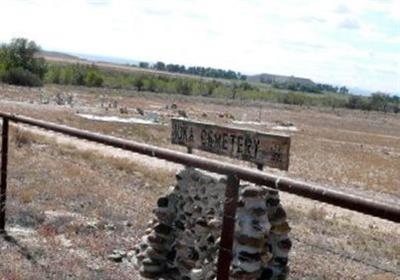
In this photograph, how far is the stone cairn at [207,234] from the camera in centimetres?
666

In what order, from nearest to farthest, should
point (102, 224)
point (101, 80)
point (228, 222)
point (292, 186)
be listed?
point (292, 186)
point (228, 222)
point (102, 224)
point (101, 80)

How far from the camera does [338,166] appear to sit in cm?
3656

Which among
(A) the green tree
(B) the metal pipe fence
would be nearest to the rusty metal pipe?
(B) the metal pipe fence

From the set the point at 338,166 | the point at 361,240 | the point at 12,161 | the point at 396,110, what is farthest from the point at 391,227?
the point at 396,110

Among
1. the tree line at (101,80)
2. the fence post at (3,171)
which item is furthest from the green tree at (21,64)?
the fence post at (3,171)

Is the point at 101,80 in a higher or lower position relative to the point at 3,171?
lower

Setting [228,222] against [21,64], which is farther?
[21,64]

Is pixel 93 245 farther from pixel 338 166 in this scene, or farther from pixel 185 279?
pixel 338 166

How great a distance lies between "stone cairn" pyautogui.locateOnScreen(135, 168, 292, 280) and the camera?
6.66m

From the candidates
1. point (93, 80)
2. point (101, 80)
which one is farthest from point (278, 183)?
point (101, 80)

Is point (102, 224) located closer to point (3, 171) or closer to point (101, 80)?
point (3, 171)

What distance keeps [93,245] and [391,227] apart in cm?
1100

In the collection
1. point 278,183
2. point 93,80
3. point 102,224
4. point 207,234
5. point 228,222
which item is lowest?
point 93,80

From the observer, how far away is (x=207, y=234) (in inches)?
289
